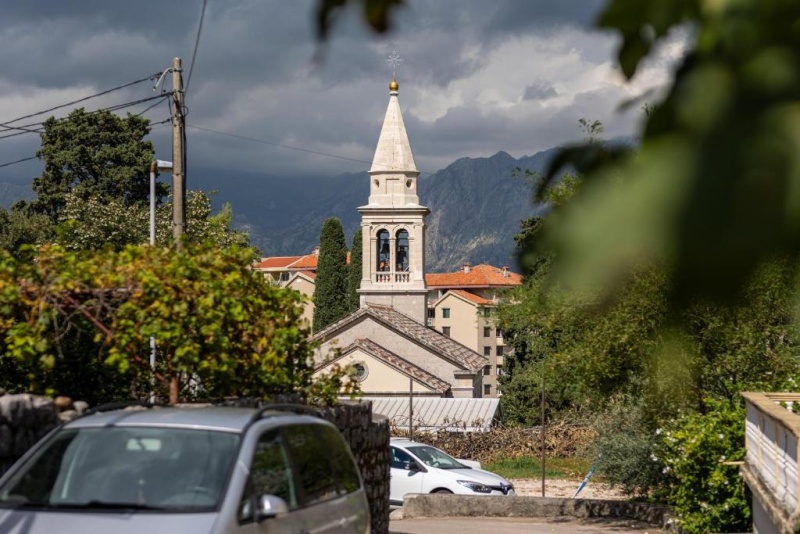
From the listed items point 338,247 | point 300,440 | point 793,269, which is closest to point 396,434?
point 300,440

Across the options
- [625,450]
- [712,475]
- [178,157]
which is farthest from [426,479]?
[178,157]

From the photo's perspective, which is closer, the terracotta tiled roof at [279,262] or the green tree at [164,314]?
the green tree at [164,314]

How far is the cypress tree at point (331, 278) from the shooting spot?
7725 cm

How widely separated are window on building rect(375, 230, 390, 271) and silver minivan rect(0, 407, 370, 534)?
49.0m

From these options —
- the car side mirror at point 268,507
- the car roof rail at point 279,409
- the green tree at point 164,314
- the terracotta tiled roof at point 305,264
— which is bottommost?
the car side mirror at point 268,507

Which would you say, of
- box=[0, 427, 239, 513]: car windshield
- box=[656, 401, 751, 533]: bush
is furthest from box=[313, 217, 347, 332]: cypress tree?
box=[0, 427, 239, 513]: car windshield

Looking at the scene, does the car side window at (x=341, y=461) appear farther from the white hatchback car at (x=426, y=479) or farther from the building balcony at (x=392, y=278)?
the building balcony at (x=392, y=278)

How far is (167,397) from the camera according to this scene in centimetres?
1064

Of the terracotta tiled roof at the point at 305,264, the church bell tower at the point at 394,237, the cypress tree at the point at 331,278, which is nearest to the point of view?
the church bell tower at the point at 394,237

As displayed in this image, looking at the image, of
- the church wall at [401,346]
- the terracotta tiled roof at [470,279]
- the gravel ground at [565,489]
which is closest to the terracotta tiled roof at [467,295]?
the terracotta tiled roof at [470,279]

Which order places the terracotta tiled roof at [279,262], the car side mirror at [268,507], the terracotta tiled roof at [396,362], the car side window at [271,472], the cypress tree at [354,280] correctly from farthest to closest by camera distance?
the terracotta tiled roof at [279,262], the cypress tree at [354,280], the terracotta tiled roof at [396,362], the car side window at [271,472], the car side mirror at [268,507]

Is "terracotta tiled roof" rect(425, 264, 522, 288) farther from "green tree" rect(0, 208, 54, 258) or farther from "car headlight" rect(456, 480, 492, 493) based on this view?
"car headlight" rect(456, 480, 492, 493)

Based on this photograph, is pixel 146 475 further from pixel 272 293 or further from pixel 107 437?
pixel 272 293

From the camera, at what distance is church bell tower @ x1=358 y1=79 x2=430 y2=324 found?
56.1 metres
